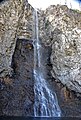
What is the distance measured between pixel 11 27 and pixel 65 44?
3834 millimetres

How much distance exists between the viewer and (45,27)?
20047 millimetres

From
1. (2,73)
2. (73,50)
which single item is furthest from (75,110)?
(2,73)

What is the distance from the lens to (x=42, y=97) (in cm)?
1698

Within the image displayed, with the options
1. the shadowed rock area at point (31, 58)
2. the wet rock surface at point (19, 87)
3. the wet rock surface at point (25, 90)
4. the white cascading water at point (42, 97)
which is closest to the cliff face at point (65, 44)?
the shadowed rock area at point (31, 58)

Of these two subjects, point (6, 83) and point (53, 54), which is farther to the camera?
point (53, 54)

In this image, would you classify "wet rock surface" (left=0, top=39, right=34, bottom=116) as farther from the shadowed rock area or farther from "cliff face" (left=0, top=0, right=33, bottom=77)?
"cliff face" (left=0, top=0, right=33, bottom=77)

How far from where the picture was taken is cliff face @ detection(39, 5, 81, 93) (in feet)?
58.5

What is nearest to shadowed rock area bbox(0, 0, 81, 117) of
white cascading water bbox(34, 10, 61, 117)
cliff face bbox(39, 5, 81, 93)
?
cliff face bbox(39, 5, 81, 93)

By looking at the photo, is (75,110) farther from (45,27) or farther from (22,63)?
(45,27)

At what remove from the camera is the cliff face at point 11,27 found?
56.3 ft

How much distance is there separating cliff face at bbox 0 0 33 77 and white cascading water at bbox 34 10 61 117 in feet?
5.90

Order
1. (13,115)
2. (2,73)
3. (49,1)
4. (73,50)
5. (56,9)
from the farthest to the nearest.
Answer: (49,1) → (56,9) → (73,50) → (2,73) → (13,115)

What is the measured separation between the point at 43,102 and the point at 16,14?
6.18 metres

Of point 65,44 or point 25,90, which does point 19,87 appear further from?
point 65,44
